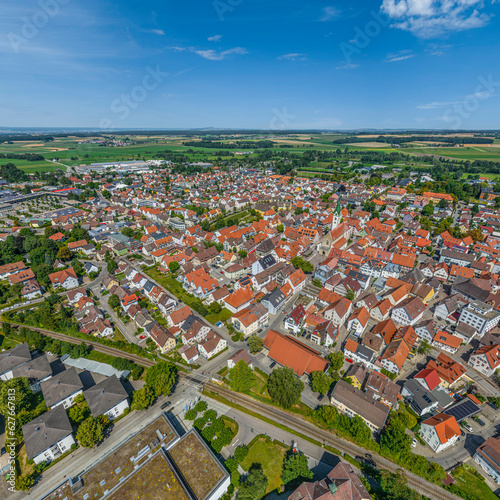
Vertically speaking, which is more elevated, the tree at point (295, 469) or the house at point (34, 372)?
the tree at point (295, 469)

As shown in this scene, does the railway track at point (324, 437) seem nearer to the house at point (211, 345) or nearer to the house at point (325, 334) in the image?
the house at point (211, 345)

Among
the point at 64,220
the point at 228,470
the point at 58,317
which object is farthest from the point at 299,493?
the point at 64,220

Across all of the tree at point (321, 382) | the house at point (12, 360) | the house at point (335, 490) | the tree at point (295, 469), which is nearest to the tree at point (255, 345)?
the tree at point (321, 382)

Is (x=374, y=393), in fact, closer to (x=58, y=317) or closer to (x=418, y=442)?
(x=418, y=442)

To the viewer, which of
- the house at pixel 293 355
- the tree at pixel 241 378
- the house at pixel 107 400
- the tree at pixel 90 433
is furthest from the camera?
the house at pixel 293 355

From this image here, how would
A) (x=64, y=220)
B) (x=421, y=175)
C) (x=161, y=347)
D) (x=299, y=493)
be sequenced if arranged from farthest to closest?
1. (x=421, y=175)
2. (x=64, y=220)
3. (x=161, y=347)
4. (x=299, y=493)
